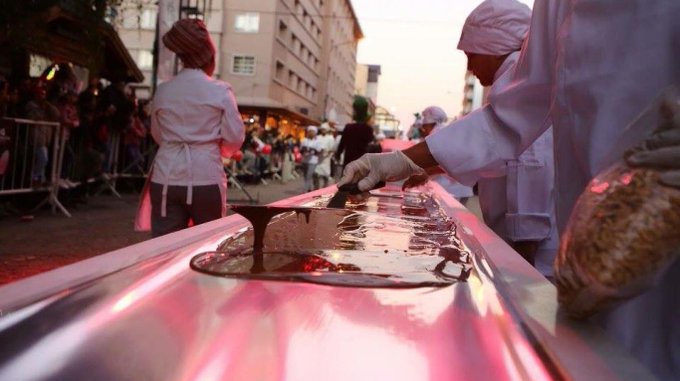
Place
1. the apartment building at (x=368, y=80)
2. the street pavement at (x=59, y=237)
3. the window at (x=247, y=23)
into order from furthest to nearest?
the apartment building at (x=368, y=80), the window at (x=247, y=23), the street pavement at (x=59, y=237)

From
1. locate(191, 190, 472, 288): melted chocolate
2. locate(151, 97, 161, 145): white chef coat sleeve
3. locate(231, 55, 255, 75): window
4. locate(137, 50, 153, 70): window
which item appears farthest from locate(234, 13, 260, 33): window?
locate(191, 190, 472, 288): melted chocolate

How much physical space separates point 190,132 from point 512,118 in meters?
1.80

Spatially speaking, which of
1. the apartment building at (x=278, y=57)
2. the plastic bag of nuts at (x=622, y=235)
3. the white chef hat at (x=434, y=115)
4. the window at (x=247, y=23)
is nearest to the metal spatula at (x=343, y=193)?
the plastic bag of nuts at (x=622, y=235)

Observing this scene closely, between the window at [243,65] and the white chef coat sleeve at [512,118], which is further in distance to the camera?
the window at [243,65]

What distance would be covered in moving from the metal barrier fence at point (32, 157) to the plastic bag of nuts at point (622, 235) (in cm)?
621

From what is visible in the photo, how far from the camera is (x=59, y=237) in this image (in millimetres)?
5797

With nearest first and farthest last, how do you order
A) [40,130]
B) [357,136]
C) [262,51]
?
1. [40,130]
2. [357,136]
3. [262,51]

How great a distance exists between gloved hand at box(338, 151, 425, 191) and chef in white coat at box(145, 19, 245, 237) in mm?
1191

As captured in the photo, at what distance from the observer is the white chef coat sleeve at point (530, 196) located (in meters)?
2.23

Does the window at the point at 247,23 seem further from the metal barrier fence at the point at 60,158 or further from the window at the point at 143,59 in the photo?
the metal barrier fence at the point at 60,158

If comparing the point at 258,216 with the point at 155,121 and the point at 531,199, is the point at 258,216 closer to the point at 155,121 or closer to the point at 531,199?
the point at 531,199

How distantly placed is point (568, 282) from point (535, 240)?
155 cm

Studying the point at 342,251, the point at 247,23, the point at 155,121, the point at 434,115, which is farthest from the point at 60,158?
the point at 247,23

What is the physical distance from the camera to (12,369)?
0.62m
